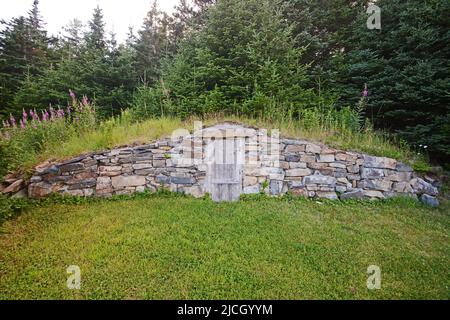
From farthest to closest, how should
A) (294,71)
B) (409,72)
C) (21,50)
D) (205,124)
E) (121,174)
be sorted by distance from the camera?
(21,50) → (294,71) → (409,72) → (205,124) → (121,174)

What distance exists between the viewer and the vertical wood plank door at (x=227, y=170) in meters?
4.95

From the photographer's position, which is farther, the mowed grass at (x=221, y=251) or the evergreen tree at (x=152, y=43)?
the evergreen tree at (x=152, y=43)

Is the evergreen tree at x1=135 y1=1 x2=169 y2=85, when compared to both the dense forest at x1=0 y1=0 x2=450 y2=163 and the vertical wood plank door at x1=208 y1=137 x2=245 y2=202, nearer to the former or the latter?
the dense forest at x1=0 y1=0 x2=450 y2=163

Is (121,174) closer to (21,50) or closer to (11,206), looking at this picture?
(11,206)

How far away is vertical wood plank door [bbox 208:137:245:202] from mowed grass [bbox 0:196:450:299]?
0.41m

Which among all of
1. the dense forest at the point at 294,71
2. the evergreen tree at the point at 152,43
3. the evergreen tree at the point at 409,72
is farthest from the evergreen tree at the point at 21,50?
the evergreen tree at the point at 409,72

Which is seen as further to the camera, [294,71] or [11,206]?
[294,71]

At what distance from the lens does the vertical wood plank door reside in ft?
16.2

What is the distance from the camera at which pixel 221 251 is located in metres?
3.14

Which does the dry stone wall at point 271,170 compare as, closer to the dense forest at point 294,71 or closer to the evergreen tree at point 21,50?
the dense forest at point 294,71

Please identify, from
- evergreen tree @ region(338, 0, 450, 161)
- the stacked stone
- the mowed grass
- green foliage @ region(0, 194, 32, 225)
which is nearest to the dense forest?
evergreen tree @ region(338, 0, 450, 161)

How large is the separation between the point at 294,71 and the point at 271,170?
3815mm

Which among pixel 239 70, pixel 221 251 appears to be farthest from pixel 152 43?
pixel 221 251

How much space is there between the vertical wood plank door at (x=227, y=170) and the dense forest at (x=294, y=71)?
1406 mm
